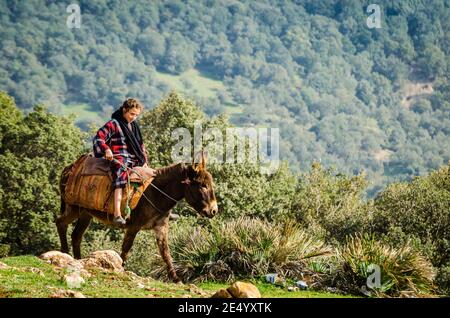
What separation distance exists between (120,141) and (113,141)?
144 mm

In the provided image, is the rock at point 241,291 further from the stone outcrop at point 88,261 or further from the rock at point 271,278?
the rock at point 271,278

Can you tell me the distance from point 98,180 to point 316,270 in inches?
200

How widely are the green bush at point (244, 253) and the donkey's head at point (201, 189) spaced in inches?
75.3

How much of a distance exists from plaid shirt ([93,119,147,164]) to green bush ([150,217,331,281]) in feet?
9.36

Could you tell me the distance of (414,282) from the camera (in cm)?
1549

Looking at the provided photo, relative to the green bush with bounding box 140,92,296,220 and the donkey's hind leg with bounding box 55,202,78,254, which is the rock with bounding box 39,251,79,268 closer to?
the donkey's hind leg with bounding box 55,202,78,254

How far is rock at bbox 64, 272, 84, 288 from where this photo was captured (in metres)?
12.7

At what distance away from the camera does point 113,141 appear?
1534cm

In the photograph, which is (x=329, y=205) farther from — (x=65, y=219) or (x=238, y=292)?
(x=238, y=292)

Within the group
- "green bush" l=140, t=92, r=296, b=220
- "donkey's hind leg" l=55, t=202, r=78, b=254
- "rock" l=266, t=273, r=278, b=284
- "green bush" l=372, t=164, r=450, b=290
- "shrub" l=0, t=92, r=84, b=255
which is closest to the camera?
"rock" l=266, t=273, r=278, b=284

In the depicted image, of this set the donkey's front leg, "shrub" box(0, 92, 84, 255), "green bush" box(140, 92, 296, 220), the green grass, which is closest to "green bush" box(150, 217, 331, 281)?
the green grass
